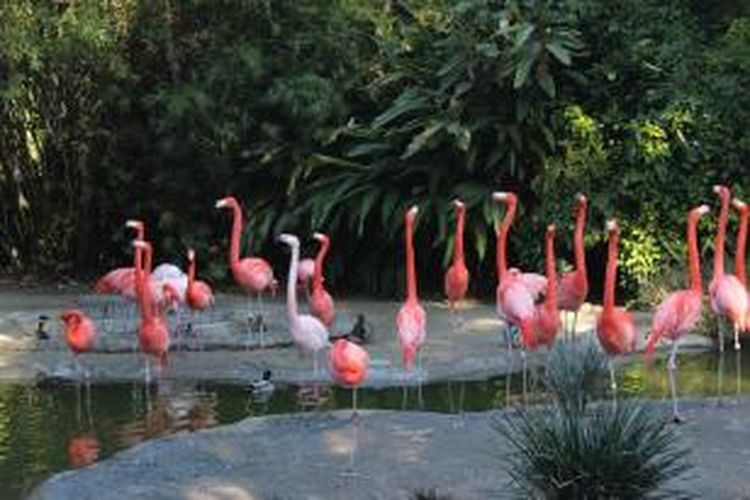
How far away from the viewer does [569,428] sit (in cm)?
643

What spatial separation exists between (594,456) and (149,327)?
481 cm

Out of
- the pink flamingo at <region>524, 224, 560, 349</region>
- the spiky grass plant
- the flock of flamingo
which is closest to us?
the spiky grass plant

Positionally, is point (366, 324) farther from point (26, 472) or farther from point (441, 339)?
point (26, 472)

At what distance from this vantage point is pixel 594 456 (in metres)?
6.30

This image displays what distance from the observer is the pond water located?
8.73m

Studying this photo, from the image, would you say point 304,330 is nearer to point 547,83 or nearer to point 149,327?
point 149,327

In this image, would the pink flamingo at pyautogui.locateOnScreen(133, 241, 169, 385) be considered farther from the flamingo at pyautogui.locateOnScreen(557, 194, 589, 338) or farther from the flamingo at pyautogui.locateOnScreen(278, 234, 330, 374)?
the flamingo at pyautogui.locateOnScreen(557, 194, 589, 338)

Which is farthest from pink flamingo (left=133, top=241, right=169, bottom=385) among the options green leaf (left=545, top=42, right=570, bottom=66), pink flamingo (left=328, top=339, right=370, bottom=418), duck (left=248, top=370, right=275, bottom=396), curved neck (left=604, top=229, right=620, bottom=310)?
green leaf (left=545, top=42, right=570, bottom=66)

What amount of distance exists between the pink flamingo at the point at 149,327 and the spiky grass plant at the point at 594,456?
4232 millimetres

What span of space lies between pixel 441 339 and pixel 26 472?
5.11 metres

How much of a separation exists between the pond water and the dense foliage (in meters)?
3.98

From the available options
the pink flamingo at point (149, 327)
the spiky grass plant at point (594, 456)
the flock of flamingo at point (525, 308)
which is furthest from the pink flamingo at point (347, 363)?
the spiky grass plant at point (594, 456)

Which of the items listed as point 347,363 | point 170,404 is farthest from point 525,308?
point 170,404

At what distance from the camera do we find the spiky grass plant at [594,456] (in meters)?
6.29
